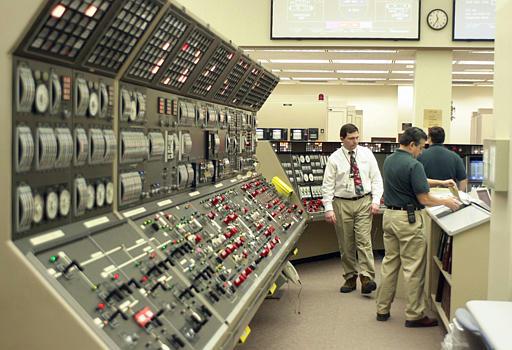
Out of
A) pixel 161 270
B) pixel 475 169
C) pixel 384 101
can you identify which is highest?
pixel 384 101

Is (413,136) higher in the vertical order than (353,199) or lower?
higher

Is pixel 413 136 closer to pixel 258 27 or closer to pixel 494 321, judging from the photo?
pixel 494 321

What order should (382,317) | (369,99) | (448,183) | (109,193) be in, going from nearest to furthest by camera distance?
(109,193) → (382,317) → (448,183) → (369,99)

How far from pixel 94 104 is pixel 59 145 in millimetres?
389

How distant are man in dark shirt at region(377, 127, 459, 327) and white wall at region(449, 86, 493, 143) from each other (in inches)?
629

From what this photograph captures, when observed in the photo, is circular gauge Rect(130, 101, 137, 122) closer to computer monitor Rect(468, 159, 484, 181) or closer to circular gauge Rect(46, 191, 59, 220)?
circular gauge Rect(46, 191, 59, 220)

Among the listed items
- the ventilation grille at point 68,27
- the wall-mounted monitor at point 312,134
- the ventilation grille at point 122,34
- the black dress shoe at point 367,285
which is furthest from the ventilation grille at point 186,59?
the wall-mounted monitor at point 312,134

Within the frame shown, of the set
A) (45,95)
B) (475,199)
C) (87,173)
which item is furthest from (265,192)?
(45,95)

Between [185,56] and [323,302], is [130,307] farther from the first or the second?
[323,302]

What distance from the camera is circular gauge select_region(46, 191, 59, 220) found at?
7.94 feet

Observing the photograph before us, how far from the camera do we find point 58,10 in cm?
222

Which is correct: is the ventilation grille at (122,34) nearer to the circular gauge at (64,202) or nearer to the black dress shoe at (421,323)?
the circular gauge at (64,202)

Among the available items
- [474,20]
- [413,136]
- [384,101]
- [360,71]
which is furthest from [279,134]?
[384,101]

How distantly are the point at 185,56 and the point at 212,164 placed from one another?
4.03 feet
